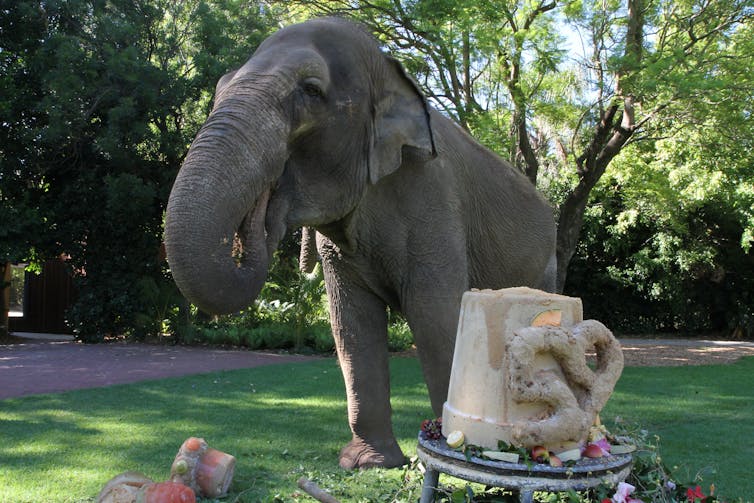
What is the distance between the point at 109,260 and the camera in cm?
1587

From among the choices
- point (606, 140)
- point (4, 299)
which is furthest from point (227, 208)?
point (4, 299)

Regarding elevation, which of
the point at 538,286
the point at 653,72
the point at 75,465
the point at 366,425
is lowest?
the point at 75,465

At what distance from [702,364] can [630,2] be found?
611cm

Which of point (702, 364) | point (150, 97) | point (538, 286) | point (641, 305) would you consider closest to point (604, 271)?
point (641, 305)

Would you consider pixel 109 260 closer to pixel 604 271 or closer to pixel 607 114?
pixel 607 114

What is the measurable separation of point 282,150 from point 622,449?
175 centimetres

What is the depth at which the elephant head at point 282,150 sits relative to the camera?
2.55 meters

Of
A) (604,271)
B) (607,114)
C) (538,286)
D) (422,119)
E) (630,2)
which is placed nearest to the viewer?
(422,119)

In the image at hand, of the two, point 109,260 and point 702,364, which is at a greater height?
point 109,260

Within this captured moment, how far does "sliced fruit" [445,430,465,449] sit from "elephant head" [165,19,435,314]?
3.02ft

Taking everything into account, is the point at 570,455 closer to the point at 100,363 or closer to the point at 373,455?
the point at 373,455

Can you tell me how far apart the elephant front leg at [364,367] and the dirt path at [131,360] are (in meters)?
5.48

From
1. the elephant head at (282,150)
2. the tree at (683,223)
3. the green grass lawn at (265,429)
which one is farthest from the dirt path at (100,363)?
the tree at (683,223)

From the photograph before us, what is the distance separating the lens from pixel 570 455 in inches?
95.7
